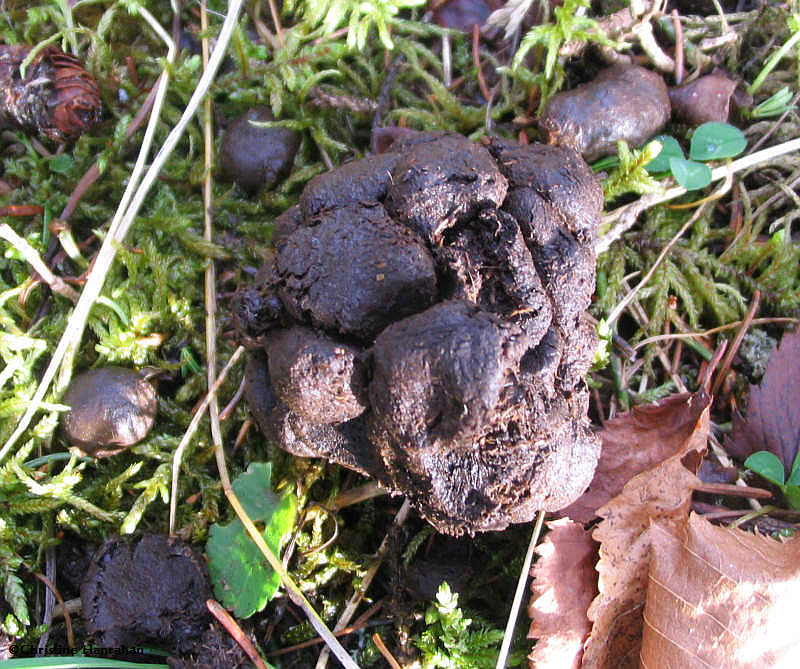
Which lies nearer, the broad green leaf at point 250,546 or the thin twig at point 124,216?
the broad green leaf at point 250,546

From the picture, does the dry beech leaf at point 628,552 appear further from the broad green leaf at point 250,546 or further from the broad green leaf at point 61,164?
the broad green leaf at point 61,164

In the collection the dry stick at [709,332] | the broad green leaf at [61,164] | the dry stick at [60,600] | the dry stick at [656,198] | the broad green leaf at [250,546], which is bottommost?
the dry stick at [60,600]

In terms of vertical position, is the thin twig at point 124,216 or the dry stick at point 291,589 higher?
the thin twig at point 124,216

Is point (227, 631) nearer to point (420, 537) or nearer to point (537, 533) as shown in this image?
point (420, 537)

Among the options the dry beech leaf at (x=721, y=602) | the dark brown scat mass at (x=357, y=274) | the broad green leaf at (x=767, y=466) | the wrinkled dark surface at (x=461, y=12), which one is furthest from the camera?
the wrinkled dark surface at (x=461, y=12)

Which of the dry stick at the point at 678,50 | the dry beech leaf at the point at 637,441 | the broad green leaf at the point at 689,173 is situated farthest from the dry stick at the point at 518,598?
the dry stick at the point at 678,50

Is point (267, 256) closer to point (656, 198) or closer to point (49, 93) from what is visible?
point (49, 93)
